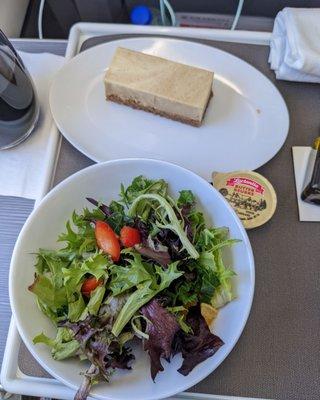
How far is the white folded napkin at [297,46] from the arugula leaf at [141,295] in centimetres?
46

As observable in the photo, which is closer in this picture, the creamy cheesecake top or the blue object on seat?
the creamy cheesecake top

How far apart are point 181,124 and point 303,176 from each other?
0.24m

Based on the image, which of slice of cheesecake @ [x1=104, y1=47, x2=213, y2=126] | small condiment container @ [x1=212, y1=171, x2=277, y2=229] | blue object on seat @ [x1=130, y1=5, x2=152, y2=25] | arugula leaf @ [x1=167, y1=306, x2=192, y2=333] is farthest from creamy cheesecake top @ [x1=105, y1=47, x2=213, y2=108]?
arugula leaf @ [x1=167, y1=306, x2=192, y2=333]

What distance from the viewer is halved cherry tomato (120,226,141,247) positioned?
567 millimetres

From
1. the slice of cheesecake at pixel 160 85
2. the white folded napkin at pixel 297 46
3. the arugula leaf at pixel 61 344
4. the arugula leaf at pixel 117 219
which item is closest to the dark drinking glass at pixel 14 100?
the slice of cheesecake at pixel 160 85

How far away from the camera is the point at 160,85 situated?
73 cm

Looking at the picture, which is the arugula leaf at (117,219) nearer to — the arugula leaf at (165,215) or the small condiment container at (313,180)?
the arugula leaf at (165,215)

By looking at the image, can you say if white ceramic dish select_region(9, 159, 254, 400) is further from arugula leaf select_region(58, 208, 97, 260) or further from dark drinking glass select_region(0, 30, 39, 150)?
dark drinking glass select_region(0, 30, 39, 150)

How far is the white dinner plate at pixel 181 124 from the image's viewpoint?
721 mm

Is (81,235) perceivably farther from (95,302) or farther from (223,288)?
(223,288)

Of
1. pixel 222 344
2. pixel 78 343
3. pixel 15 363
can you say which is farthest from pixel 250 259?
pixel 15 363

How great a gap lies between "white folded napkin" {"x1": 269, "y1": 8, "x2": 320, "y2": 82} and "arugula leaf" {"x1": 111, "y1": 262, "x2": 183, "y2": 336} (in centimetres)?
46

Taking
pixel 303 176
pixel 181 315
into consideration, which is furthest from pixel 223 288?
pixel 303 176

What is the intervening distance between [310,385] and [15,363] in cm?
43
